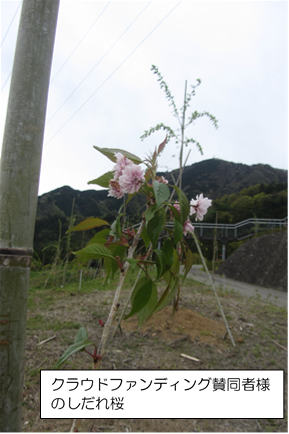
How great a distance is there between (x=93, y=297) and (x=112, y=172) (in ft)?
14.2

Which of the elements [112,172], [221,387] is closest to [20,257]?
[112,172]

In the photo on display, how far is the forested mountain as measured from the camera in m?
4.67

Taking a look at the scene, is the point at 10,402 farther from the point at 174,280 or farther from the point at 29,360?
the point at 29,360

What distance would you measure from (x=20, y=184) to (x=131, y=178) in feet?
0.83

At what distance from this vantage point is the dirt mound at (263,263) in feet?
28.5

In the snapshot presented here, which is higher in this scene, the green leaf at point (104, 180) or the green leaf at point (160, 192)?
the green leaf at point (104, 180)

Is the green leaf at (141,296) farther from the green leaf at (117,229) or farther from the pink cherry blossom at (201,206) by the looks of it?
the pink cherry blossom at (201,206)

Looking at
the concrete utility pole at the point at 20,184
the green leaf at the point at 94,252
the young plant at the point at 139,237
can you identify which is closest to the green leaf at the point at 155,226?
the young plant at the point at 139,237

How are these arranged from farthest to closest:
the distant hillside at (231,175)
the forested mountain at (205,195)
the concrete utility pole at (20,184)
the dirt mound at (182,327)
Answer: the distant hillside at (231,175) < the forested mountain at (205,195) < the dirt mound at (182,327) < the concrete utility pole at (20,184)

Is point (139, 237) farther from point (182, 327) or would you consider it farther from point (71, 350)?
point (182, 327)

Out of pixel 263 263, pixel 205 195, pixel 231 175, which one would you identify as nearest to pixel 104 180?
pixel 205 195

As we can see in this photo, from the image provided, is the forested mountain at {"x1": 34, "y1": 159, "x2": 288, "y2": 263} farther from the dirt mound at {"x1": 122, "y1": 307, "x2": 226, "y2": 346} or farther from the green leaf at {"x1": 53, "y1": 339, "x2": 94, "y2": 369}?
the dirt mound at {"x1": 122, "y1": 307, "x2": 226, "y2": 346}

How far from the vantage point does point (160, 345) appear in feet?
10.00

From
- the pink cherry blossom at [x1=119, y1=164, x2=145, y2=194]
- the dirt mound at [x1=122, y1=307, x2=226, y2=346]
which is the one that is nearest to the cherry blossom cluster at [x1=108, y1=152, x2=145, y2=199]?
the pink cherry blossom at [x1=119, y1=164, x2=145, y2=194]
